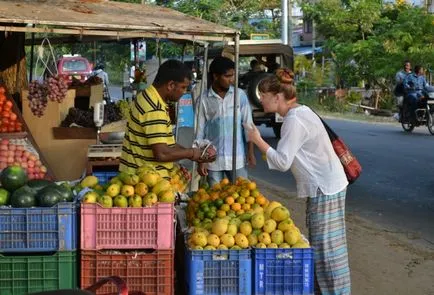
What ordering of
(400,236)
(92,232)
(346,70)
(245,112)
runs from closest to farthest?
1. (92,232)
2. (245,112)
3. (400,236)
4. (346,70)

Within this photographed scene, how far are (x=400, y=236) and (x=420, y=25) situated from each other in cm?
2081

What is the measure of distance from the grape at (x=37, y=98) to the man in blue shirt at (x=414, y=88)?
12.4 metres

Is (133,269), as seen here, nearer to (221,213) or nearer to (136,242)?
(136,242)

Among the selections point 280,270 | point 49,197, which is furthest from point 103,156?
point 280,270

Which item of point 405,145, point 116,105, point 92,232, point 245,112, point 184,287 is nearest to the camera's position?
point 92,232

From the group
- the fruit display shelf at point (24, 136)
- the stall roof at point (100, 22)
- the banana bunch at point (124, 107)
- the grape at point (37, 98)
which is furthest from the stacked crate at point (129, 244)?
the banana bunch at point (124, 107)

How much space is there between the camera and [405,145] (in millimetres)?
16172

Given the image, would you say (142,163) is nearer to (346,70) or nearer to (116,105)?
(116,105)

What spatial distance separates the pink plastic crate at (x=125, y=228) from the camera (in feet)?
14.9

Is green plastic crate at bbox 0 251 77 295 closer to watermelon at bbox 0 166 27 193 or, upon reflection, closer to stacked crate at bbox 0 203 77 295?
stacked crate at bbox 0 203 77 295

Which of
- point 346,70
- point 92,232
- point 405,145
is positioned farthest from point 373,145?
point 346,70

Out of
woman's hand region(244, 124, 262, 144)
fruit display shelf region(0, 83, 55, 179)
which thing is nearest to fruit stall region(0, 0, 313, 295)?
woman's hand region(244, 124, 262, 144)

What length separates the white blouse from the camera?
15.7 ft

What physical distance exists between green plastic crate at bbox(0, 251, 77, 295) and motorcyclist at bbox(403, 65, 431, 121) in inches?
612
